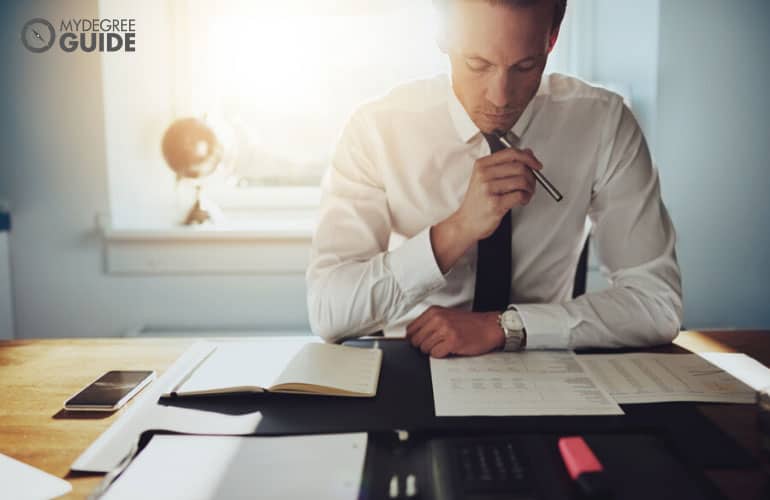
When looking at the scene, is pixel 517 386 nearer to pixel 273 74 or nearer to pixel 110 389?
pixel 110 389

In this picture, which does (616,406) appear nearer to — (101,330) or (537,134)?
(537,134)

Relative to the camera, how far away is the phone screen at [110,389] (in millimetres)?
862

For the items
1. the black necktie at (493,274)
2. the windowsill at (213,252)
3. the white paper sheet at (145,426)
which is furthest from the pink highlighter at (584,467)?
the windowsill at (213,252)

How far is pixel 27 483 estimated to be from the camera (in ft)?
2.13

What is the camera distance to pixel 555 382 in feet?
2.92

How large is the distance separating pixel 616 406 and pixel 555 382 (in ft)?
0.34

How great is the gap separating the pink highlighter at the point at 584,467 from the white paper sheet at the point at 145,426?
0.35 meters

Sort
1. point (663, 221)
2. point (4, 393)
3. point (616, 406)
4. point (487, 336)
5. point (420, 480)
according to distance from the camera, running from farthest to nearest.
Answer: point (663, 221), point (487, 336), point (4, 393), point (616, 406), point (420, 480)

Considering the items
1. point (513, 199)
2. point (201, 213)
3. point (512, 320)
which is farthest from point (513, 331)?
point (201, 213)

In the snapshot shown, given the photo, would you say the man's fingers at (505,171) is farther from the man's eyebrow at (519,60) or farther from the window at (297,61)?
the window at (297,61)

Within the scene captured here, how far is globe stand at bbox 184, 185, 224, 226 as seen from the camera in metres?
2.44

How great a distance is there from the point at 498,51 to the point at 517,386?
60cm

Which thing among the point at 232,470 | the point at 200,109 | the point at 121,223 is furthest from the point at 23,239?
the point at 232,470

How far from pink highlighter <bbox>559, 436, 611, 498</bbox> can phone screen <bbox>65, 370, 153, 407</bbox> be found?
1.94 ft
